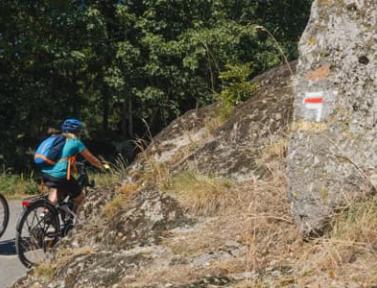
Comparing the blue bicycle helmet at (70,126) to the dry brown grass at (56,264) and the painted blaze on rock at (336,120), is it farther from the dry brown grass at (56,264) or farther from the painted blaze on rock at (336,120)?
the painted blaze on rock at (336,120)

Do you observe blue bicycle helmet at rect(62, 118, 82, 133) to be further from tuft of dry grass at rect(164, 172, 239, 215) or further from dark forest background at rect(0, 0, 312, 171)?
dark forest background at rect(0, 0, 312, 171)

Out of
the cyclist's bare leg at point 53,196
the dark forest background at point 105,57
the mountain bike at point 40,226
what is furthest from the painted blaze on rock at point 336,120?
the dark forest background at point 105,57

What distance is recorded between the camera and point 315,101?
3928 mm

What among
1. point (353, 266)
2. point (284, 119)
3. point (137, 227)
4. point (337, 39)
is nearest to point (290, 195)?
point (353, 266)

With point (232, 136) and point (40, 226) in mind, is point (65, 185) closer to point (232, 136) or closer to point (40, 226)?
point (40, 226)

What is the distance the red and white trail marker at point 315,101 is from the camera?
388 centimetres

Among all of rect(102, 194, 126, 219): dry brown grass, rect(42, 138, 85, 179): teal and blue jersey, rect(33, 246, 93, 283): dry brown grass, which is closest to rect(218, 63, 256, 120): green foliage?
rect(102, 194, 126, 219): dry brown grass

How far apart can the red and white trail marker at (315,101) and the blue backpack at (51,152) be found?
14.6 ft

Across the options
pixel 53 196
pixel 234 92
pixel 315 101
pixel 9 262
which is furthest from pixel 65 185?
pixel 315 101

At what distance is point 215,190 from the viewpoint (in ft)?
15.9

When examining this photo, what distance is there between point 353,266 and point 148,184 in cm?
282

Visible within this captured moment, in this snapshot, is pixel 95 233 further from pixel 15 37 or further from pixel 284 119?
pixel 15 37

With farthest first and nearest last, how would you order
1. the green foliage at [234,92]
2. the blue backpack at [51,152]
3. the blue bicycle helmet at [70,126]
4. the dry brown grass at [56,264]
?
the blue bicycle helmet at [70,126]
the blue backpack at [51,152]
the green foliage at [234,92]
the dry brown grass at [56,264]

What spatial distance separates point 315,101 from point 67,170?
454 centimetres
